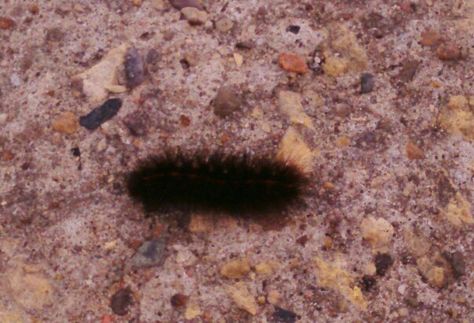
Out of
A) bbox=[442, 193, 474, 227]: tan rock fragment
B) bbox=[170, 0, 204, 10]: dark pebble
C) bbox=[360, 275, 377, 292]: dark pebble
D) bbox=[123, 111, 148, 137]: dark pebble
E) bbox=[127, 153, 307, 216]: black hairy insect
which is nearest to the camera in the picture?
bbox=[127, 153, 307, 216]: black hairy insect

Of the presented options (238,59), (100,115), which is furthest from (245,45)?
(100,115)

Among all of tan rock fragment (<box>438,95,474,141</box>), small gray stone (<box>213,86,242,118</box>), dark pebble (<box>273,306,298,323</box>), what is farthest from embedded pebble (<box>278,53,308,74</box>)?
dark pebble (<box>273,306,298,323</box>)

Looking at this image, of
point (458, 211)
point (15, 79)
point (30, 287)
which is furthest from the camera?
point (15, 79)

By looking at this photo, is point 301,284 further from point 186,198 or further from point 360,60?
point 360,60

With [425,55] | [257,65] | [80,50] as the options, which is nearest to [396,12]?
[425,55]

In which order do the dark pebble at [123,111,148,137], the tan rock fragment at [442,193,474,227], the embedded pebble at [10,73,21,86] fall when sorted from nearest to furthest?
the tan rock fragment at [442,193,474,227]
the dark pebble at [123,111,148,137]
the embedded pebble at [10,73,21,86]

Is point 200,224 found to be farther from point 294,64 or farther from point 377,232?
point 294,64

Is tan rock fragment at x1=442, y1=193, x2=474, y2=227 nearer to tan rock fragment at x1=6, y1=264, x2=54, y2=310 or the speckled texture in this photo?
the speckled texture
